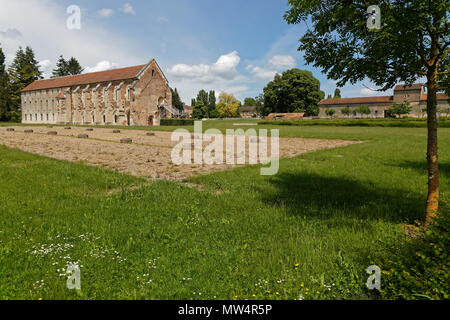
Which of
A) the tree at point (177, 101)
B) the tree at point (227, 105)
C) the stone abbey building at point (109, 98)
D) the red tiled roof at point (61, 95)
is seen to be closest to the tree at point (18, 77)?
the stone abbey building at point (109, 98)


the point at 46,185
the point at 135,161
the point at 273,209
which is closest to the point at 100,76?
the point at 135,161

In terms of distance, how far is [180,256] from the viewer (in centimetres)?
322

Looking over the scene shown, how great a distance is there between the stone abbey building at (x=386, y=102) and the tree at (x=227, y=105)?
34.7 metres

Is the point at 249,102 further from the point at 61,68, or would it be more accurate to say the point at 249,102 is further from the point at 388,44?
the point at 388,44

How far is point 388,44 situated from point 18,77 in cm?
9077

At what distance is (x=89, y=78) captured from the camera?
56781 mm

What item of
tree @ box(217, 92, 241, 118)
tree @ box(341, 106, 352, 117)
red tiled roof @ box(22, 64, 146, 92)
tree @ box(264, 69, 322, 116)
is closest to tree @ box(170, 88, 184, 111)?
tree @ box(217, 92, 241, 118)

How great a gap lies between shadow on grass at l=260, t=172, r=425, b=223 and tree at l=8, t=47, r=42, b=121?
83.9 m

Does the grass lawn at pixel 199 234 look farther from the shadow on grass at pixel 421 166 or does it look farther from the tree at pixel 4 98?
the tree at pixel 4 98

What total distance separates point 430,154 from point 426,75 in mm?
1108

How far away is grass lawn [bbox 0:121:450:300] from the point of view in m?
2.67

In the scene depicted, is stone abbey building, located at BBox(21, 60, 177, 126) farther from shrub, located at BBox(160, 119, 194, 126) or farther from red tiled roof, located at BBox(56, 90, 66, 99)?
shrub, located at BBox(160, 119, 194, 126)

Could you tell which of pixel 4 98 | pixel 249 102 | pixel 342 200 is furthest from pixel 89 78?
pixel 249 102
